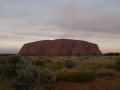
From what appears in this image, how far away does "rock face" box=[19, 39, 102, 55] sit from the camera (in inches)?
5659

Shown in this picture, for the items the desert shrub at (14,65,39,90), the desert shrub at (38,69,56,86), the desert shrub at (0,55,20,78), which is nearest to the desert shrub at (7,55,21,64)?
the desert shrub at (0,55,20,78)

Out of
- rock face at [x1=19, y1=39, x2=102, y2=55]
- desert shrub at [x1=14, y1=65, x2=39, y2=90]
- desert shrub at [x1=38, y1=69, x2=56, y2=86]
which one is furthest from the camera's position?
rock face at [x1=19, y1=39, x2=102, y2=55]

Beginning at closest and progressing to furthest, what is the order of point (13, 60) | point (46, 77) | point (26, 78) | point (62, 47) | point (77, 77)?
point (26, 78) < point (46, 77) < point (13, 60) < point (77, 77) < point (62, 47)

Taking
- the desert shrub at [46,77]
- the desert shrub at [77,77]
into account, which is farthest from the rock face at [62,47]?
the desert shrub at [46,77]

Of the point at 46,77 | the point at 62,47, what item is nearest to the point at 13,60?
the point at 46,77

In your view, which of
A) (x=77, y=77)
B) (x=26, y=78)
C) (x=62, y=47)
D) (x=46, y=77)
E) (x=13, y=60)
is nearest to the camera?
(x=26, y=78)

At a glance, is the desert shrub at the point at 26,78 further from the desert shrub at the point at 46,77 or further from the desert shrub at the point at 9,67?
the desert shrub at the point at 9,67

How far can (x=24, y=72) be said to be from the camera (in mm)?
12688

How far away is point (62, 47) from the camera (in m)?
148

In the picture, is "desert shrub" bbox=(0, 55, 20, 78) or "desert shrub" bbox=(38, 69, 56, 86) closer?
"desert shrub" bbox=(38, 69, 56, 86)

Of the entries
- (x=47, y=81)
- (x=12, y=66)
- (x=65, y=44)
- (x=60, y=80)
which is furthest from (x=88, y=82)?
(x=65, y=44)

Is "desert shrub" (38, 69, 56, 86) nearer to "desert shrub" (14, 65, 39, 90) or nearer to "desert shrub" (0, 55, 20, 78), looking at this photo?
"desert shrub" (14, 65, 39, 90)

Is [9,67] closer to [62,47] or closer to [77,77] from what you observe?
[77,77]

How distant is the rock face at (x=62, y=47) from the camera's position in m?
144
